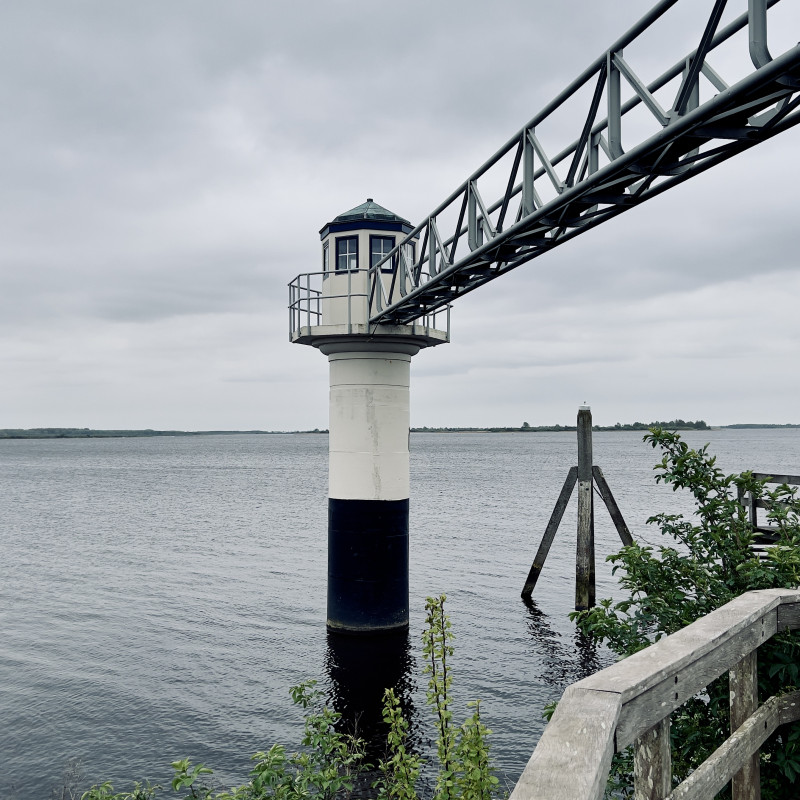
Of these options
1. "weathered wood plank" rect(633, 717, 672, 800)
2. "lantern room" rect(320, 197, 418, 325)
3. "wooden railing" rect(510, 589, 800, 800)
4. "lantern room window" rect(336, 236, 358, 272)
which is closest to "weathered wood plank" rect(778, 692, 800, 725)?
"wooden railing" rect(510, 589, 800, 800)

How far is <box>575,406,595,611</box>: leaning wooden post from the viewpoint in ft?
67.1

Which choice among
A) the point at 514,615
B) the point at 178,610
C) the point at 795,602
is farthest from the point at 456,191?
the point at 178,610

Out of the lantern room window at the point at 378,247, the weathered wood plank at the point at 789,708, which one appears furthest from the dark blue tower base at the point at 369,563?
the weathered wood plank at the point at 789,708

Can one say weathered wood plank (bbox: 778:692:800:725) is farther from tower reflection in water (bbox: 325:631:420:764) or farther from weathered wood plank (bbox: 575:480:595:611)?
weathered wood plank (bbox: 575:480:595:611)

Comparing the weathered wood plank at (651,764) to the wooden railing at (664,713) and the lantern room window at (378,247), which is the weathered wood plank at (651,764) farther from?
the lantern room window at (378,247)

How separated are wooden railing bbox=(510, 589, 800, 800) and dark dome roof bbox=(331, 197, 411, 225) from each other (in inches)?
585

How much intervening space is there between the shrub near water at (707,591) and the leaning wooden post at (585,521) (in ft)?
46.0

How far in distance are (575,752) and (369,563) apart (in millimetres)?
14872

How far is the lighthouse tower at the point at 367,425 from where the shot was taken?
54.0ft

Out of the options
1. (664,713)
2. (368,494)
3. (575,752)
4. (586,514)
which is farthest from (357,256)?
(575,752)

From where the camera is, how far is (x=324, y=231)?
18234 millimetres

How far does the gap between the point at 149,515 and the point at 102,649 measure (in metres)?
32.5

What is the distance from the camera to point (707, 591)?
555 cm

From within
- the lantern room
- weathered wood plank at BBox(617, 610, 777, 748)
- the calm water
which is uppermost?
the lantern room
